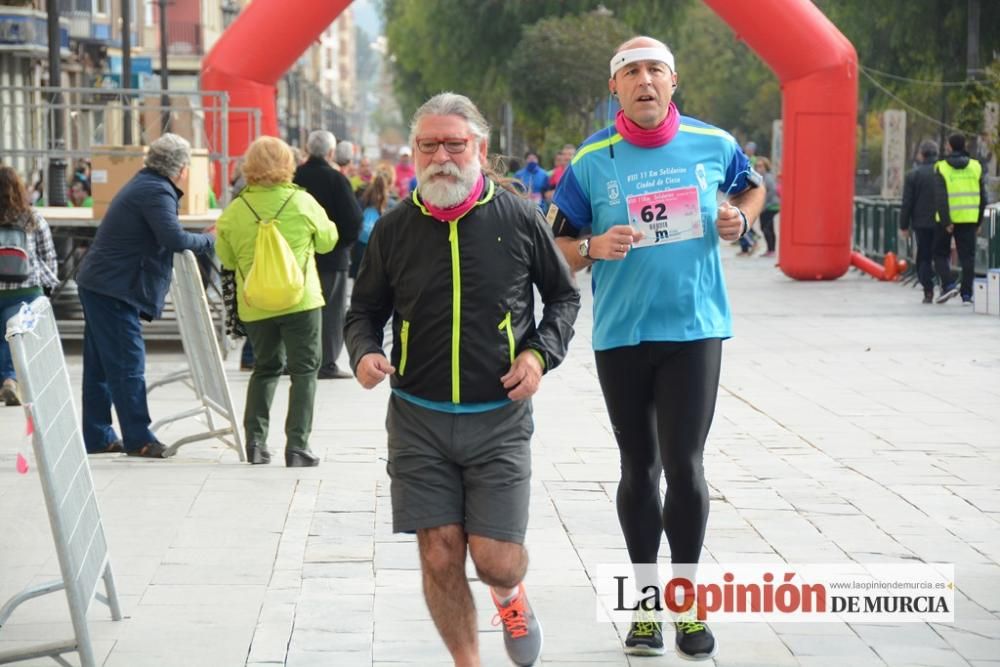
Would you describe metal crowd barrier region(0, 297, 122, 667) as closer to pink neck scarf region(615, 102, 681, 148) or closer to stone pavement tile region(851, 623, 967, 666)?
pink neck scarf region(615, 102, 681, 148)

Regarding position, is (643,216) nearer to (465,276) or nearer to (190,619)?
(465,276)

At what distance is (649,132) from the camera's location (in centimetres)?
557

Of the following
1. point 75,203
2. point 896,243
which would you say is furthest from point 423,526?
point 75,203

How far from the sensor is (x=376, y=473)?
9.20m

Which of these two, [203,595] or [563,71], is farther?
[563,71]

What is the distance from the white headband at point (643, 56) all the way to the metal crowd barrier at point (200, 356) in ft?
14.4

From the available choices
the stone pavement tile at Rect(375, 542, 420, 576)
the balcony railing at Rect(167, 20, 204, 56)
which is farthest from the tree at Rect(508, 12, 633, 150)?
the stone pavement tile at Rect(375, 542, 420, 576)

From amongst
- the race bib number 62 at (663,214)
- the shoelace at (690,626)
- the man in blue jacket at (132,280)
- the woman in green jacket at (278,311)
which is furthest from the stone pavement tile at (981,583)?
the man in blue jacket at (132,280)

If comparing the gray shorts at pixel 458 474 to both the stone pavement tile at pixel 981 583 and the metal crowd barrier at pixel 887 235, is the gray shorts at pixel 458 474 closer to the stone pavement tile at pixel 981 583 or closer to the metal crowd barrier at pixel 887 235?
the stone pavement tile at pixel 981 583

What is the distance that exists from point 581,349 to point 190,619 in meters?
9.87

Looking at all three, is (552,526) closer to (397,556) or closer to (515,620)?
(397,556)

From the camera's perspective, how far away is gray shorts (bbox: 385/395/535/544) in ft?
16.7

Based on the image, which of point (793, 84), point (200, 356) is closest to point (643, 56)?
point (200, 356)

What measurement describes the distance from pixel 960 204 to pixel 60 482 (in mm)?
15337
